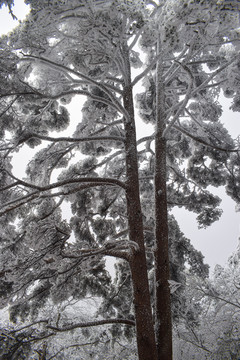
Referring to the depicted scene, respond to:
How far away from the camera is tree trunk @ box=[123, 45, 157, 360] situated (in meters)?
4.46

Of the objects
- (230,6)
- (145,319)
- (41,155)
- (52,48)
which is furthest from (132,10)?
(145,319)

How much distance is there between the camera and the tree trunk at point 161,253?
481 centimetres

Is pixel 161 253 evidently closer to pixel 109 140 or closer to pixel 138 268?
pixel 138 268

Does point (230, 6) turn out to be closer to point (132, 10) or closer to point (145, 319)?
point (132, 10)

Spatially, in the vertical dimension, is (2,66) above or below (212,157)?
below

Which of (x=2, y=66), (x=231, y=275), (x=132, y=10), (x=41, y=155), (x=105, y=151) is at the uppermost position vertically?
(x=105, y=151)

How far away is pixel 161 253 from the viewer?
17.3 feet

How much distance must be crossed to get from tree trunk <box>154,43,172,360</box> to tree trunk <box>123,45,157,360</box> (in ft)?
1.25

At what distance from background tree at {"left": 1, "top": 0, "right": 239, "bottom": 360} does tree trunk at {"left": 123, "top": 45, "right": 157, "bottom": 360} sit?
0.02 meters

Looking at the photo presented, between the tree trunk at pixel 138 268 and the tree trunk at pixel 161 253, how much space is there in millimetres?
382

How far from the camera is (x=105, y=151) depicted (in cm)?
872

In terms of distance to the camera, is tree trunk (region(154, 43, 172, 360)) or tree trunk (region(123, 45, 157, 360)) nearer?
tree trunk (region(123, 45, 157, 360))

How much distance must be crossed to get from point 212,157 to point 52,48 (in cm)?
532

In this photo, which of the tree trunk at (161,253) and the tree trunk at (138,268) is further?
the tree trunk at (161,253)
